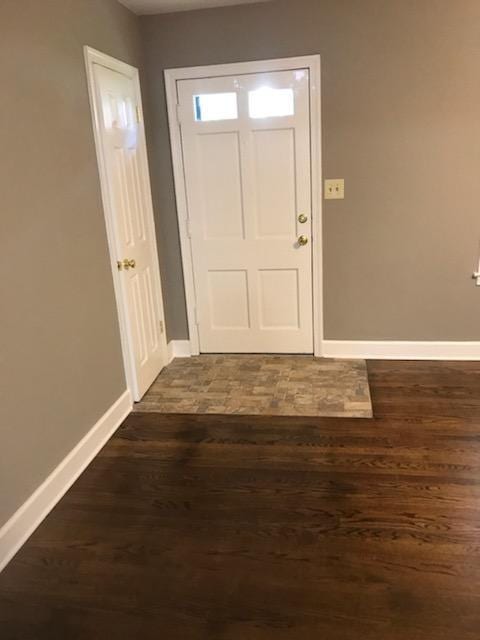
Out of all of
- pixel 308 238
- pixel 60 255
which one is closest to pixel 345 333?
pixel 308 238

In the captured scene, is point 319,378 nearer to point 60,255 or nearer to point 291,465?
point 291,465

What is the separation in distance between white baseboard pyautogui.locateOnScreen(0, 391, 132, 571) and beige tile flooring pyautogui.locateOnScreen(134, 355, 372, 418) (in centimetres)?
31

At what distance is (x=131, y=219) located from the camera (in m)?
3.22

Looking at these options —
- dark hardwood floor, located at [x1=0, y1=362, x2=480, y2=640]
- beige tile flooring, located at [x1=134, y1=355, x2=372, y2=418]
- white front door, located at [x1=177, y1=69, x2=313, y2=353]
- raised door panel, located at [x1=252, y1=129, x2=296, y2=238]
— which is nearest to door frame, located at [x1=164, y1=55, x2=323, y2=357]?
white front door, located at [x1=177, y1=69, x2=313, y2=353]

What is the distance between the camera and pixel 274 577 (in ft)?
6.13

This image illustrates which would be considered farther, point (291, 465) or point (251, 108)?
point (251, 108)

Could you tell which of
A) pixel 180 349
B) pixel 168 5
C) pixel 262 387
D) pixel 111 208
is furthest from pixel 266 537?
pixel 168 5

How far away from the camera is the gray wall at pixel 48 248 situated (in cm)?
204

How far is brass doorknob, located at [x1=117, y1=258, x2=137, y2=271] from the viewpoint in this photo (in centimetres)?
300

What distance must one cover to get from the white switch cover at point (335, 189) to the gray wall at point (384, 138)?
0.05 m

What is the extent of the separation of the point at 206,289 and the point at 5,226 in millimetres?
2022

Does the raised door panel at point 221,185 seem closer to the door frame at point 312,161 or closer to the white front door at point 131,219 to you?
the door frame at point 312,161

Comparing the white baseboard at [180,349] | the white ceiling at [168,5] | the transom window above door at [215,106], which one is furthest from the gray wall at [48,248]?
the white baseboard at [180,349]

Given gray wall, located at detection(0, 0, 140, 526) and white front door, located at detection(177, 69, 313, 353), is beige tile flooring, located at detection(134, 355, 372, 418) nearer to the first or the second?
white front door, located at detection(177, 69, 313, 353)
